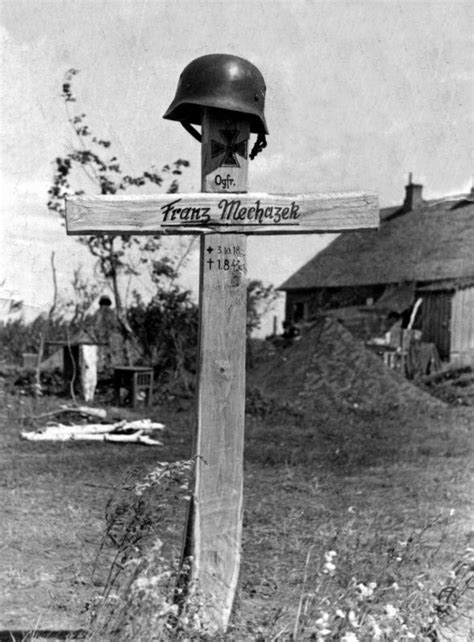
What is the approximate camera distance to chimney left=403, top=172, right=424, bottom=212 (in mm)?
29562

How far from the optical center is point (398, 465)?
339 inches

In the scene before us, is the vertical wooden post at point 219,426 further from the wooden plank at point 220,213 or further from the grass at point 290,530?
the grass at point 290,530

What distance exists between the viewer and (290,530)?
18.4ft

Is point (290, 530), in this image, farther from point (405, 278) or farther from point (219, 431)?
point (405, 278)

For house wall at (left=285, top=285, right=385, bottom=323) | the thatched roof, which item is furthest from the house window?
the thatched roof

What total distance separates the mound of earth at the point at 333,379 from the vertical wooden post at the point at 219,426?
31.8 ft

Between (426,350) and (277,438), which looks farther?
(426,350)

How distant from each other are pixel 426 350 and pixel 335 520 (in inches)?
607

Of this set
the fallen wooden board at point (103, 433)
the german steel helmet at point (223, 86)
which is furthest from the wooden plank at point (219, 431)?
the fallen wooden board at point (103, 433)

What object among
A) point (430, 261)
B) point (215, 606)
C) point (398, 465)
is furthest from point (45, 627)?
point (430, 261)

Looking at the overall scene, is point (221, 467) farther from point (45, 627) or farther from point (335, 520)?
point (335, 520)

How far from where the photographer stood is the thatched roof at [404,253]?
24.8 meters

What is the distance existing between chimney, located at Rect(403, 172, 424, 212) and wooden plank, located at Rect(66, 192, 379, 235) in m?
27.1

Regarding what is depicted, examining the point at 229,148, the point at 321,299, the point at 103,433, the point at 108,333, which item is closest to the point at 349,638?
the point at 229,148
